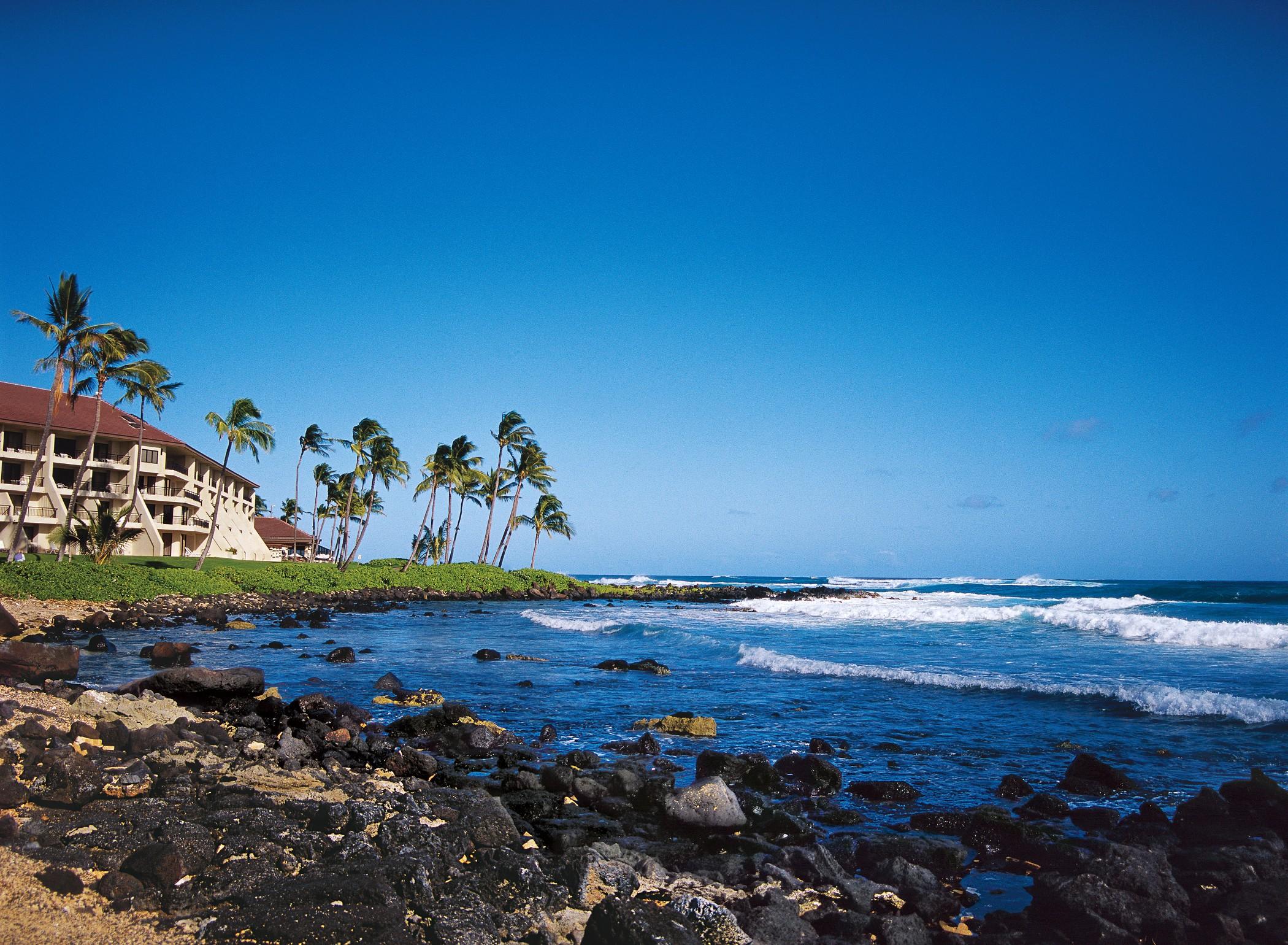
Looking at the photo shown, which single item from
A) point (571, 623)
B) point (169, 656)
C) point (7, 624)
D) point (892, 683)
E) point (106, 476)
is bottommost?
point (571, 623)

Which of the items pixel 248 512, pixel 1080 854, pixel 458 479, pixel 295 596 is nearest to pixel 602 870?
pixel 1080 854

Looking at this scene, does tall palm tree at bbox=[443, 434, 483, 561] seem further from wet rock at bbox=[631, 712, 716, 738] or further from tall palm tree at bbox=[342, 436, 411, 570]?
wet rock at bbox=[631, 712, 716, 738]

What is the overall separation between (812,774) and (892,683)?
8.47 metres

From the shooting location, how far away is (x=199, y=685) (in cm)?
1224

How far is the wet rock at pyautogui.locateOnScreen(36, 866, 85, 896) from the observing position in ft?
15.7

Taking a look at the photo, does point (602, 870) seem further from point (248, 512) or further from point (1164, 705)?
point (248, 512)

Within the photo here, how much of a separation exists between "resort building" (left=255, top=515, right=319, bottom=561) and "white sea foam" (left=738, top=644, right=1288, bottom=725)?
6432 centimetres

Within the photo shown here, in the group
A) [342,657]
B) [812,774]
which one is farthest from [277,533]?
[812,774]

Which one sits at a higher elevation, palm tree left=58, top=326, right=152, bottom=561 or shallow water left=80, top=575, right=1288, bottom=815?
palm tree left=58, top=326, right=152, bottom=561

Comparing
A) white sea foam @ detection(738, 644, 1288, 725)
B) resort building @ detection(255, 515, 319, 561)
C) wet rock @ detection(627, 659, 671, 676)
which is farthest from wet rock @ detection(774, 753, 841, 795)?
resort building @ detection(255, 515, 319, 561)

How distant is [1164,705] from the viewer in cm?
1336

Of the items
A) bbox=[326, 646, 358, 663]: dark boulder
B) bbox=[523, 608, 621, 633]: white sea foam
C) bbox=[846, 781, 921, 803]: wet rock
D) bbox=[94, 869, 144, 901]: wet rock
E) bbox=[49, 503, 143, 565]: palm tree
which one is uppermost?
bbox=[49, 503, 143, 565]: palm tree

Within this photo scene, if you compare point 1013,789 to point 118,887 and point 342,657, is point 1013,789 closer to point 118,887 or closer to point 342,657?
point 118,887

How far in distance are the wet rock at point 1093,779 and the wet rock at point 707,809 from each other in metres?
4.20
